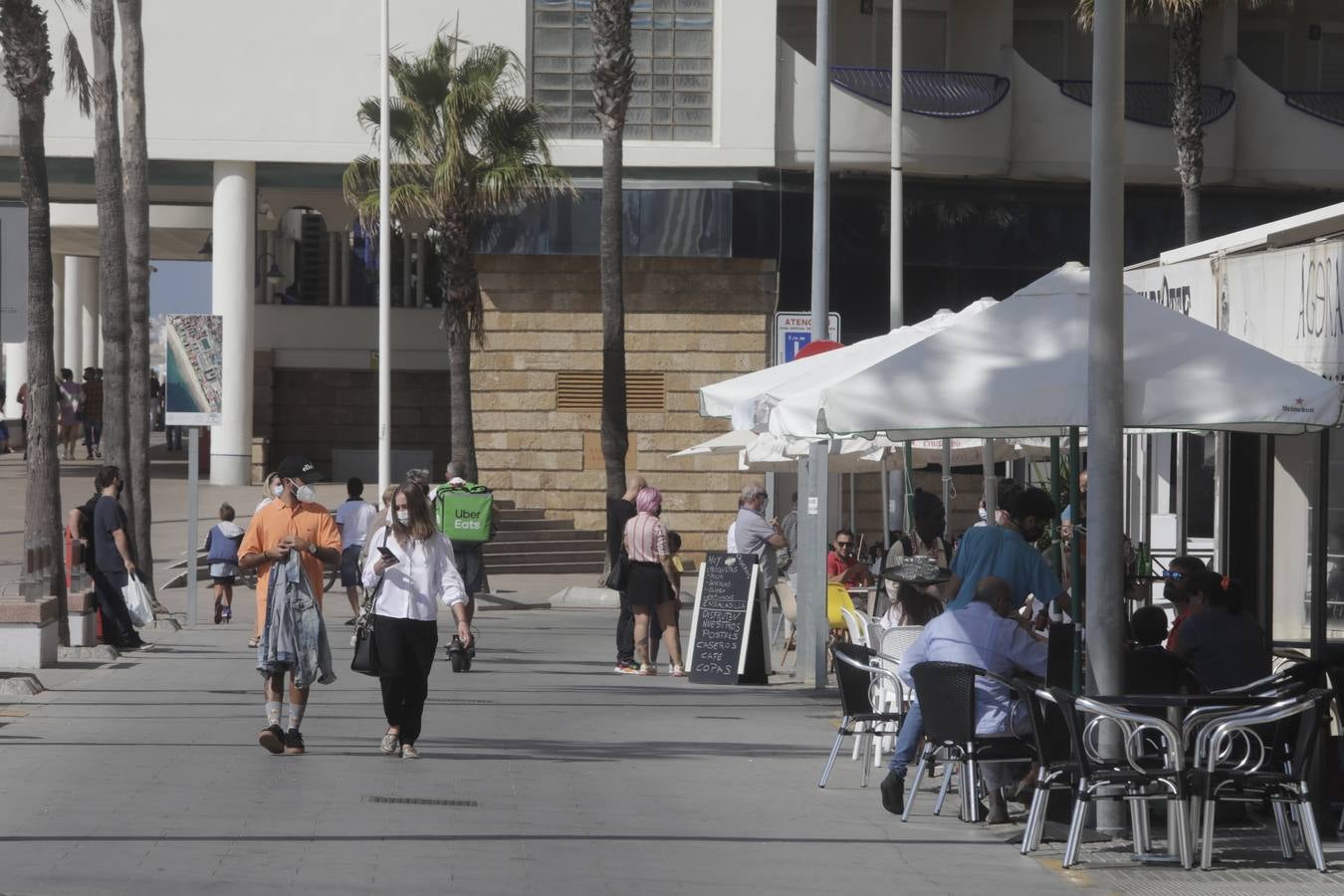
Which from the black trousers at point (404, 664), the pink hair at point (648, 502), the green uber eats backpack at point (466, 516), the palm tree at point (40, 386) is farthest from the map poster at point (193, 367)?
the black trousers at point (404, 664)

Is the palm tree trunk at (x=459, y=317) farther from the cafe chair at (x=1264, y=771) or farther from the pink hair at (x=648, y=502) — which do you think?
the cafe chair at (x=1264, y=771)

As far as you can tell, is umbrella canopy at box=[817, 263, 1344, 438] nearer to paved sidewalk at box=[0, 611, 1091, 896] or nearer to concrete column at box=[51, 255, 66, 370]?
paved sidewalk at box=[0, 611, 1091, 896]

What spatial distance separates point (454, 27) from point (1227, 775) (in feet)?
87.3

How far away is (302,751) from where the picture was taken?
11289 mm

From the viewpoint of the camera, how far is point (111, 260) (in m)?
21.8

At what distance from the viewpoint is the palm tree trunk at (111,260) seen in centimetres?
2153

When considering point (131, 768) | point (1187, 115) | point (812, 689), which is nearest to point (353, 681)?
point (812, 689)

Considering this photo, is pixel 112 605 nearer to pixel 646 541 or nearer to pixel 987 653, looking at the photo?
pixel 646 541

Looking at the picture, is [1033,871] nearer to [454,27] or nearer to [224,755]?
[224,755]

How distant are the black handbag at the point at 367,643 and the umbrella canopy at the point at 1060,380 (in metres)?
2.94

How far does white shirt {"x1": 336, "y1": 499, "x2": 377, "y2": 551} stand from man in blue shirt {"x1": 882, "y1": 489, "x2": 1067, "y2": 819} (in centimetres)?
1166

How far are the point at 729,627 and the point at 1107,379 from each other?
315 inches

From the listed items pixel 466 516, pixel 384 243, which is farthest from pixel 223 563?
pixel 384 243

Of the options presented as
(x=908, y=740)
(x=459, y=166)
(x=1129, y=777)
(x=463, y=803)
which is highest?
(x=459, y=166)
